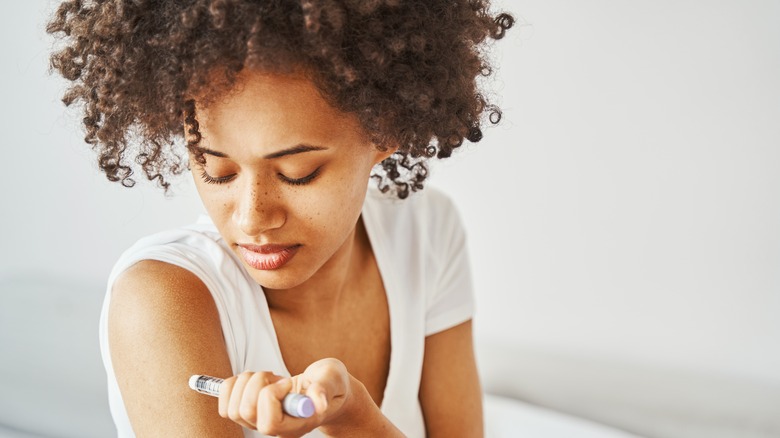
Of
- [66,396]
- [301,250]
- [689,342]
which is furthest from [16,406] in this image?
[689,342]

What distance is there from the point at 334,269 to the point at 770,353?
1.00 meters

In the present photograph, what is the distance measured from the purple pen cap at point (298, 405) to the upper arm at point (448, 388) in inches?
22.3

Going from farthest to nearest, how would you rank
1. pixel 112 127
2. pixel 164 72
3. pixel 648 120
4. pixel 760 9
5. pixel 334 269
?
pixel 648 120
pixel 760 9
pixel 334 269
pixel 112 127
pixel 164 72

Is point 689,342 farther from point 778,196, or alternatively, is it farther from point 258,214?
point 258,214

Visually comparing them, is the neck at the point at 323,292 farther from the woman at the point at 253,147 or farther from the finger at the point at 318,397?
the finger at the point at 318,397

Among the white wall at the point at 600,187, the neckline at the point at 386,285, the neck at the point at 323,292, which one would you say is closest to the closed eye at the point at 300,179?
the neck at the point at 323,292

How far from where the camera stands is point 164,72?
2.91ft

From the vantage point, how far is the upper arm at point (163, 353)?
92 centimetres

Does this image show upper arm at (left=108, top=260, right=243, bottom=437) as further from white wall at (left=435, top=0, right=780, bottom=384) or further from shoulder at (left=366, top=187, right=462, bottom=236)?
white wall at (left=435, top=0, right=780, bottom=384)

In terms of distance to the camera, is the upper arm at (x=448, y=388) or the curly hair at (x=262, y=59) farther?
the upper arm at (x=448, y=388)

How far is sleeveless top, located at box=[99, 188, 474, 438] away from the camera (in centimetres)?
102

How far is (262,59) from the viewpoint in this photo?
84cm

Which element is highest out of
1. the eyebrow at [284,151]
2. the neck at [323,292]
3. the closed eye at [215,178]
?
the eyebrow at [284,151]

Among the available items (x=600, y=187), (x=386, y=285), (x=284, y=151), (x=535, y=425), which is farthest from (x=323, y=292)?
(x=600, y=187)
